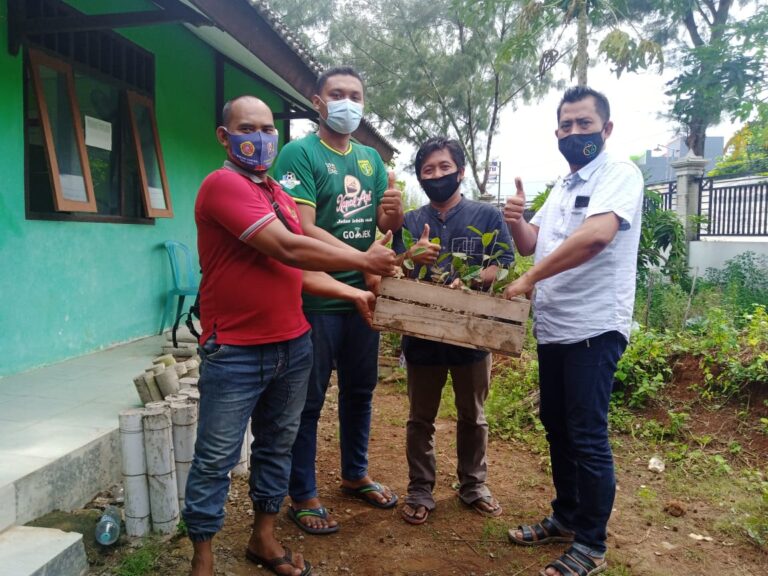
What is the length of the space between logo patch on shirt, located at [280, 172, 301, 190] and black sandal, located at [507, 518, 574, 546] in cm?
198

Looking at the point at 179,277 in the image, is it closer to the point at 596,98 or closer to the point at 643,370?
the point at 643,370

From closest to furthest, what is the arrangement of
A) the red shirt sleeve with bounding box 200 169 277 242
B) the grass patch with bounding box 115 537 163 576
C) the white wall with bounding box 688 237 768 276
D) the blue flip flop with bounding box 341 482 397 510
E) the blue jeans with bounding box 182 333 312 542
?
1. the red shirt sleeve with bounding box 200 169 277 242
2. the blue jeans with bounding box 182 333 312 542
3. the grass patch with bounding box 115 537 163 576
4. the blue flip flop with bounding box 341 482 397 510
5. the white wall with bounding box 688 237 768 276

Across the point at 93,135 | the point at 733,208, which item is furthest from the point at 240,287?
the point at 733,208

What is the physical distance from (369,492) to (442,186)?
1708 millimetres

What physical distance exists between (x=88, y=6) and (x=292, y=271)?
4.06 m

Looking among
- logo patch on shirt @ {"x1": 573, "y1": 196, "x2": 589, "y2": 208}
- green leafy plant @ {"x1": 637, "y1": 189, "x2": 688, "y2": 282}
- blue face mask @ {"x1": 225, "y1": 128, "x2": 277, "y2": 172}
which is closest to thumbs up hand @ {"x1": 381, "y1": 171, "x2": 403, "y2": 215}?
blue face mask @ {"x1": 225, "y1": 128, "x2": 277, "y2": 172}

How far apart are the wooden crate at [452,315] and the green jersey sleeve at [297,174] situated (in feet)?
→ 1.95

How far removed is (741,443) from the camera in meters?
4.06

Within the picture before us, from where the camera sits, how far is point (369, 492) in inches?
128

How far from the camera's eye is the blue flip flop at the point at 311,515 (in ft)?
9.50

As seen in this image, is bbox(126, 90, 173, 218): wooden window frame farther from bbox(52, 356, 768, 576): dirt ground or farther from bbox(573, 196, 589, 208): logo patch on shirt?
bbox(573, 196, 589, 208): logo patch on shirt

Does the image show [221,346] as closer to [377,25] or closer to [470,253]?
[470,253]

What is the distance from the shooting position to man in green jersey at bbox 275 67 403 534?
8.98 ft

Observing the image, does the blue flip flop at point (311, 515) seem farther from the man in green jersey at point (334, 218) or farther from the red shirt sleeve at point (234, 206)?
the red shirt sleeve at point (234, 206)
